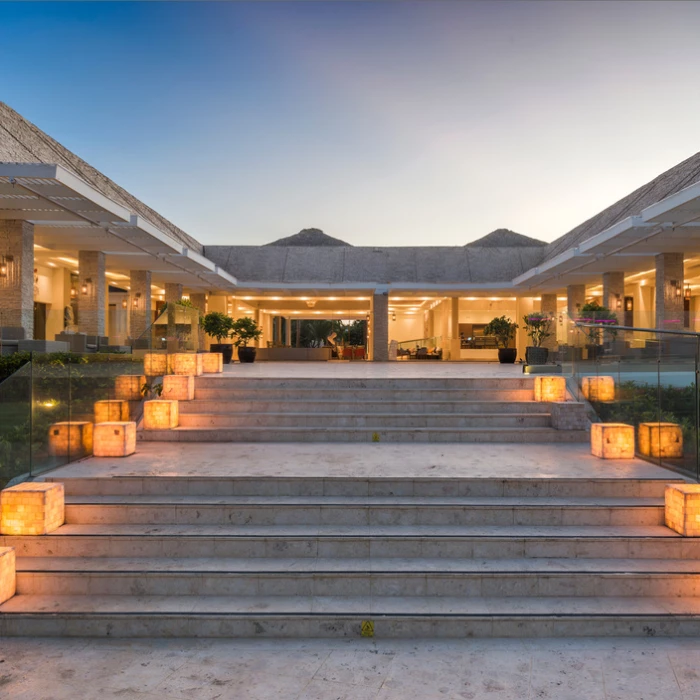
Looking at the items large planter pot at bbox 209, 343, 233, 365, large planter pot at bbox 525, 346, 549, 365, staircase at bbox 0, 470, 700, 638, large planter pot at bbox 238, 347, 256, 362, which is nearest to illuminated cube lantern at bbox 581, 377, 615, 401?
staircase at bbox 0, 470, 700, 638

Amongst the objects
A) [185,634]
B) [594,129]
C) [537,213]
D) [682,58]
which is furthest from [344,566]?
[537,213]

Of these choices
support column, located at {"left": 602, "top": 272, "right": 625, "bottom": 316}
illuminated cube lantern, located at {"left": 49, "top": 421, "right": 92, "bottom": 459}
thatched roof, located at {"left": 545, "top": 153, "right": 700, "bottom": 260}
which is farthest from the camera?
support column, located at {"left": 602, "top": 272, "right": 625, "bottom": 316}

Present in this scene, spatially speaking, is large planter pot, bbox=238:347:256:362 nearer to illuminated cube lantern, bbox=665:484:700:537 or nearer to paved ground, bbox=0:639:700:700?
paved ground, bbox=0:639:700:700

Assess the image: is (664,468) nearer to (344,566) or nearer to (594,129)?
(344,566)

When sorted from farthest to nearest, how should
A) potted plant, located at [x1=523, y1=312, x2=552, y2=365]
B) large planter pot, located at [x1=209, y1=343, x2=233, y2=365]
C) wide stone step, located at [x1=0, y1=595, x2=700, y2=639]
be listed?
large planter pot, located at [x1=209, y1=343, x2=233, y2=365] < potted plant, located at [x1=523, y1=312, x2=552, y2=365] < wide stone step, located at [x1=0, y1=595, x2=700, y2=639]

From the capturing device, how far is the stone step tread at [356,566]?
345cm

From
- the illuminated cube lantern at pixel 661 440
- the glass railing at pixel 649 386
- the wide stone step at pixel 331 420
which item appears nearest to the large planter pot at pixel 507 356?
the glass railing at pixel 649 386

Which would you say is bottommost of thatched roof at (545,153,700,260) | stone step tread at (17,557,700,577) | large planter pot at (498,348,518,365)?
stone step tread at (17,557,700,577)

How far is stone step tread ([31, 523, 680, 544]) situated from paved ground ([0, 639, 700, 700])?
28.9 inches

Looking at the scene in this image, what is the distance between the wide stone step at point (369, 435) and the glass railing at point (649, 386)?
2.23ft

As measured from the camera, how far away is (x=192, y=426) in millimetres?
6383

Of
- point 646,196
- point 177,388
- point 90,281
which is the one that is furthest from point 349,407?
point 646,196

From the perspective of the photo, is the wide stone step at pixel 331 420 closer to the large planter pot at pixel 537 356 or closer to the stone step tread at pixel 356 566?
the stone step tread at pixel 356 566

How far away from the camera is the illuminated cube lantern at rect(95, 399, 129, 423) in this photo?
587 centimetres
